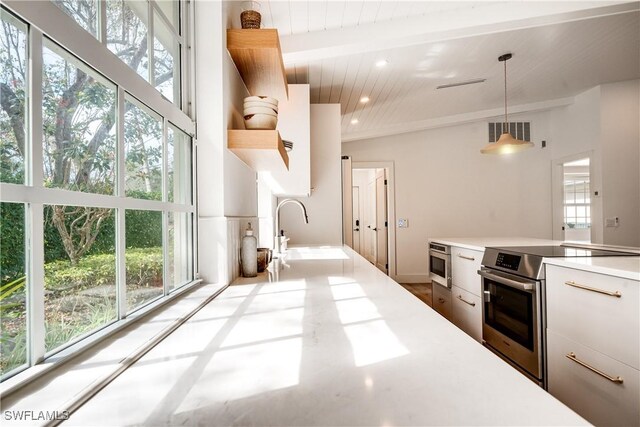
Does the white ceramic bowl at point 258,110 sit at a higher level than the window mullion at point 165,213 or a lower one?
higher

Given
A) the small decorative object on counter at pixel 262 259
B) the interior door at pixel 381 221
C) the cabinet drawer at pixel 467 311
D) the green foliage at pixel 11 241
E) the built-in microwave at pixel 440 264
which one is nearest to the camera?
the green foliage at pixel 11 241

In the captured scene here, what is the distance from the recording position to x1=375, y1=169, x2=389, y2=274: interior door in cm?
595

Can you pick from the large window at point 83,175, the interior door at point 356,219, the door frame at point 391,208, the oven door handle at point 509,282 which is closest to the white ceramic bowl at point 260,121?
the large window at point 83,175

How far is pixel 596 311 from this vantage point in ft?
4.96

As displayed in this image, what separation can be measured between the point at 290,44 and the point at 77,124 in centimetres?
199

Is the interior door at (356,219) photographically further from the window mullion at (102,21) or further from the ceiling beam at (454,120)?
the window mullion at (102,21)

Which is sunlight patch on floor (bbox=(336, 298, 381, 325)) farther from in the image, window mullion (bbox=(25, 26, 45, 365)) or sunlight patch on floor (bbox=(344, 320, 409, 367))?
window mullion (bbox=(25, 26, 45, 365))

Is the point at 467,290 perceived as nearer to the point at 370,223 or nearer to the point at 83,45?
the point at 83,45

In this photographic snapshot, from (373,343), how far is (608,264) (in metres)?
1.51

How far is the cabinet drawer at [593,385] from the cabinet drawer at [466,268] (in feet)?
2.82

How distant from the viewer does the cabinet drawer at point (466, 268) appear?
8.76 ft

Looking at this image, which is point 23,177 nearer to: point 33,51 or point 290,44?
point 33,51

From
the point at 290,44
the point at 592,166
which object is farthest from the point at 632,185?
the point at 290,44

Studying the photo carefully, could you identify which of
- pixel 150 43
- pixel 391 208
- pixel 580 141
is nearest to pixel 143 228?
pixel 150 43
